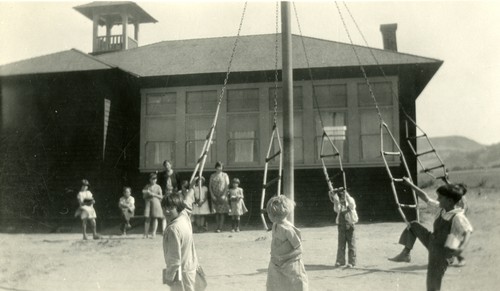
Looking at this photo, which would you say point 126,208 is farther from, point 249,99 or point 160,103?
point 249,99

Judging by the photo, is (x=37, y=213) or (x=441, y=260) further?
(x=37, y=213)

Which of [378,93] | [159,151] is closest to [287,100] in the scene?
[378,93]

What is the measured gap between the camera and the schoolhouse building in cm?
1415

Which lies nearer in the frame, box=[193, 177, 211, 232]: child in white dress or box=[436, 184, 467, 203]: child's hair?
box=[436, 184, 467, 203]: child's hair

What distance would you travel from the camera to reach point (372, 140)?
14422 millimetres

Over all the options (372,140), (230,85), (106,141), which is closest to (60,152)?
(106,141)

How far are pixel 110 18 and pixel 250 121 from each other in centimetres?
989

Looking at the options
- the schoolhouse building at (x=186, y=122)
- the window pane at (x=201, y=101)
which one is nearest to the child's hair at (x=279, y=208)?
the schoolhouse building at (x=186, y=122)

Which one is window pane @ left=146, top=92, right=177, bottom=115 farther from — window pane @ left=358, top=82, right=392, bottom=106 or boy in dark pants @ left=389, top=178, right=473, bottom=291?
boy in dark pants @ left=389, top=178, right=473, bottom=291

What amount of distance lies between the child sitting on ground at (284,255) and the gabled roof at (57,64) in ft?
33.7

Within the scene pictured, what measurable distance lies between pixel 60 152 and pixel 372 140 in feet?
29.5

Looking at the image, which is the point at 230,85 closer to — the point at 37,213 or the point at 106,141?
the point at 106,141

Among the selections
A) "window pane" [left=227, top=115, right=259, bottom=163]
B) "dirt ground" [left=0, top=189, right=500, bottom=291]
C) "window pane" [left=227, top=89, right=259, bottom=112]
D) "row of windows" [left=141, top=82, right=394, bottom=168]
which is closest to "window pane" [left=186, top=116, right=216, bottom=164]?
"row of windows" [left=141, top=82, right=394, bottom=168]

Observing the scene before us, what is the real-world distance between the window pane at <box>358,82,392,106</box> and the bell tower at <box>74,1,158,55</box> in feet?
33.5
